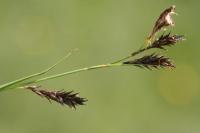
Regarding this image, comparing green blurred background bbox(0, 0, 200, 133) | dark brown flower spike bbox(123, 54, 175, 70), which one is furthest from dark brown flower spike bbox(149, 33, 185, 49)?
green blurred background bbox(0, 0, 200, 133)

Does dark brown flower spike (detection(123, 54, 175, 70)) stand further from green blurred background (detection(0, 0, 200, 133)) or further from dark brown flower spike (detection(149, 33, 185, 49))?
green blurred background (detection(0, 0, 200, 133))

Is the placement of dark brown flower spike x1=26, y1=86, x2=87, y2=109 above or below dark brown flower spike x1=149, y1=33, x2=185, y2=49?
below

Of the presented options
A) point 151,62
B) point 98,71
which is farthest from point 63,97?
point 98,71

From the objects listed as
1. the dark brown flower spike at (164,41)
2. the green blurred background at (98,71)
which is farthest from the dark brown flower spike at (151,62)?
the green blurred background at (98,71)

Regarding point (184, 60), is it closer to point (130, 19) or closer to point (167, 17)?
point (130, 19)

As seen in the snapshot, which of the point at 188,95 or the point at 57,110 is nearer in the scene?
the point at 57,110

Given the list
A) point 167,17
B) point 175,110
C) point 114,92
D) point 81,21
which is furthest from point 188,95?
point 167,17

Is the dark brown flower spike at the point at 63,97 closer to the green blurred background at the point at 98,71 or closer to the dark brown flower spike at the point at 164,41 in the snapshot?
the dark brown flower spike at the point at 164,41

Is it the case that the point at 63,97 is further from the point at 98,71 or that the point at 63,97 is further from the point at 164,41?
the point at 98,71
